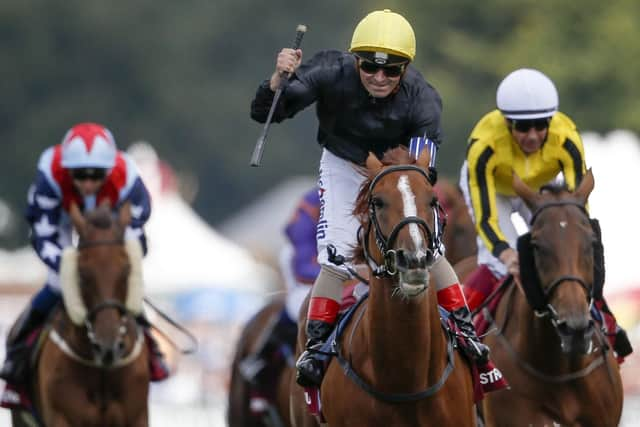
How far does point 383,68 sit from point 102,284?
3.06 metres

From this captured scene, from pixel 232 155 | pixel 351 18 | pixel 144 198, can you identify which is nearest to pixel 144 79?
pixel 232 155

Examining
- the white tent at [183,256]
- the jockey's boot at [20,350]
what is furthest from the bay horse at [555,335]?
the white tent at [183,256]

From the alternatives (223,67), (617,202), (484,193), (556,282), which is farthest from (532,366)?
(223,67)

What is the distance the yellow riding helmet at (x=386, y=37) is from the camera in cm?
847

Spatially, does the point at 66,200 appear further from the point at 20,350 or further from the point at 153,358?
the point at 153,358

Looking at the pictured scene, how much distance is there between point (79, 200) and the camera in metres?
11.4

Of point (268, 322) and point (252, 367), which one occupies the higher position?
point (268, 322)

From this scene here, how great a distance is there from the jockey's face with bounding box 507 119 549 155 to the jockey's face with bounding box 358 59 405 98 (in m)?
1.98

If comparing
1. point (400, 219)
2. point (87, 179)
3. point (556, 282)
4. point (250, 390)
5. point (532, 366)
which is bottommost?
point (250, 390)

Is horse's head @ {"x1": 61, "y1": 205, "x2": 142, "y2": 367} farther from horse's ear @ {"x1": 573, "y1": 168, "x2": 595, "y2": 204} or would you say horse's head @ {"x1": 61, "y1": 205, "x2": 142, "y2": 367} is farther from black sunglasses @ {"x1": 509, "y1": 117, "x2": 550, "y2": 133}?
horse's ear @ {"x1": 573, "y1": 168, "x2": 595, "y2": 204}

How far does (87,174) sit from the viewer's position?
36.9 feet

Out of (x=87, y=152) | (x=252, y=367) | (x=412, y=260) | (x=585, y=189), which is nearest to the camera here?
(x=412, y=260)

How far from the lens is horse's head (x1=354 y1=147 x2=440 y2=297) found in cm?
735

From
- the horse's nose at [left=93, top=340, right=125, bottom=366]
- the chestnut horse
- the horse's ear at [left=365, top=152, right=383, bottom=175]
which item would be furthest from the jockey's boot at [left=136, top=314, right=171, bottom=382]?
the horse's ear at [left=365, top=152, right=383, bottom=175]
